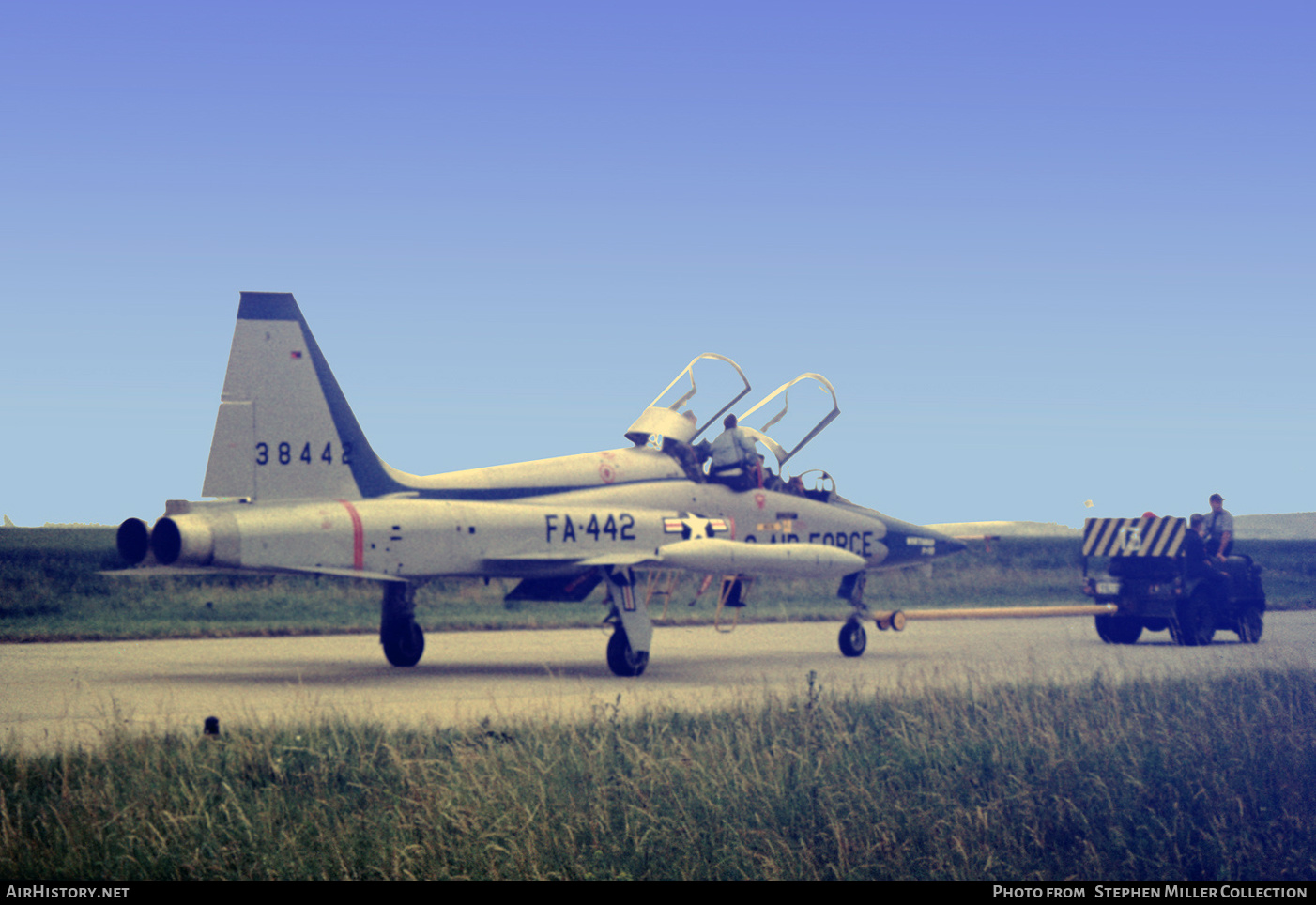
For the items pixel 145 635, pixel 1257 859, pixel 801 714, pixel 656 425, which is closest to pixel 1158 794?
pixel 1257 859

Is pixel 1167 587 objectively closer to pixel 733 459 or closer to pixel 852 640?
pixel 852 640

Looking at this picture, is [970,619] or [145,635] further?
[970,619]

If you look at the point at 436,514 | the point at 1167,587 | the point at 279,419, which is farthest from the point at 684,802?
the point at 1167,587

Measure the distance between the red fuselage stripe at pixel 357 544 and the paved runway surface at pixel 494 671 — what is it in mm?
1393

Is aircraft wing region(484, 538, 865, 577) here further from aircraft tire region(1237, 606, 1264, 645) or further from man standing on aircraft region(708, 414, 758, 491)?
aircraft tire region(1237, 606, 1264, 645)

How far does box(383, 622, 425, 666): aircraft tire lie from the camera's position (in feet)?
54.3

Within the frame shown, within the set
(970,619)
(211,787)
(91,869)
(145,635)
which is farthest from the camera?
(970,619)

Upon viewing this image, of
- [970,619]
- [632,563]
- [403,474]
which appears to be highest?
[403,474]

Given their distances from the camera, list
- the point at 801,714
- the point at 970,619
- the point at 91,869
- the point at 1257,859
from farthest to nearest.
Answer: the point at 970,619 < the point at 801,714 < the point at 1257,859 < the point at 91,869

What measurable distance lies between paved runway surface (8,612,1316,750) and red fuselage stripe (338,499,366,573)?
1393mm

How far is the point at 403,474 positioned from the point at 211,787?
27.8ft

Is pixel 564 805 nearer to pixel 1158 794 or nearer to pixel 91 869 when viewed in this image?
pixel 91 869

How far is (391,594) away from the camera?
53.8ft

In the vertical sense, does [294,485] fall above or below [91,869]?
above
